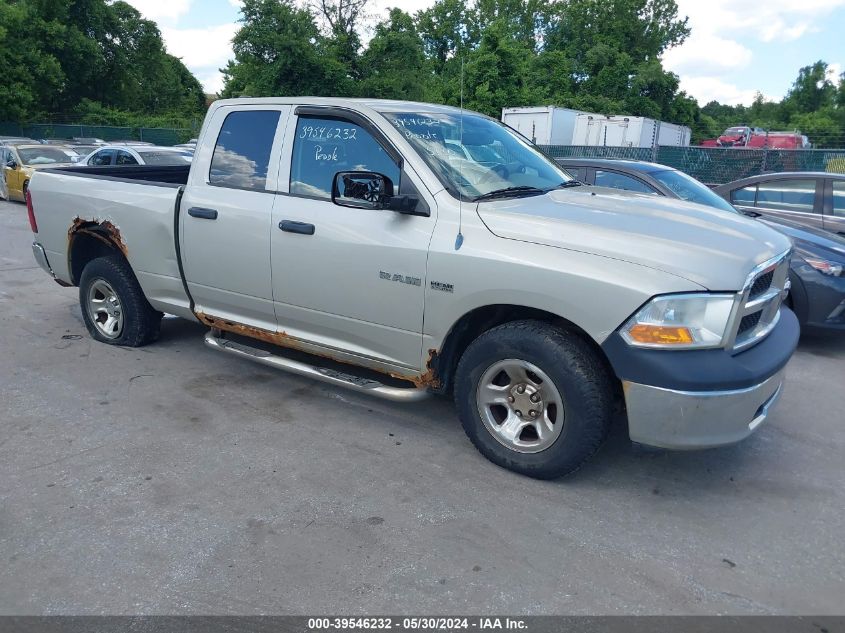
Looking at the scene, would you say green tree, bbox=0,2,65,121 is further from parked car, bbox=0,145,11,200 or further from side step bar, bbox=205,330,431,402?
side step bar, bbox=205,330,431,402

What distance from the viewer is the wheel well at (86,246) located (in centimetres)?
546

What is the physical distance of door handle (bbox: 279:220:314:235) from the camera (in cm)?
409

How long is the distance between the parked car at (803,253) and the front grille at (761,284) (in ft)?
8.88

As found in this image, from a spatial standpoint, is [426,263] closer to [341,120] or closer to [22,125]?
[341,120]

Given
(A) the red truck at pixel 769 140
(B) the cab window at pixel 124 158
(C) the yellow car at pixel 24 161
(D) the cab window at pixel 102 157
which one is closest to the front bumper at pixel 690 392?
(B) the cab window at pixel 124 158

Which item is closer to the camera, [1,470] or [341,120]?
[1,470]

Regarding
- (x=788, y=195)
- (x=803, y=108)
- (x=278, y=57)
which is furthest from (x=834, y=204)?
(x=803, y=108)

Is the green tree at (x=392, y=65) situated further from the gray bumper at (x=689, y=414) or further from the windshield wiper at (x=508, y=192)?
the gray bumper at (x=689, y=414)

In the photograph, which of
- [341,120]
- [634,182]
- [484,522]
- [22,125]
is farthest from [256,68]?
[484,522]

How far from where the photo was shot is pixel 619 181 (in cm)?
718

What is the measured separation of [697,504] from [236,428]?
8.91 feet

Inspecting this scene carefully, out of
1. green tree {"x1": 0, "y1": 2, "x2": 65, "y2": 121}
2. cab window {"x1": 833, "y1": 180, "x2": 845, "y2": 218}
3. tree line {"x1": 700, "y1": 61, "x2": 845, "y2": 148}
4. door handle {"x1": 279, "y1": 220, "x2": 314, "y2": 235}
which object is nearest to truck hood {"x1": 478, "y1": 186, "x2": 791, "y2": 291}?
door handle {"x1": 279, "y1": 220, "x2": 314, "y2": 235}

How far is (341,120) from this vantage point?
415 centimetres

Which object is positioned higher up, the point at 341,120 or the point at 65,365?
the point at 341,120
